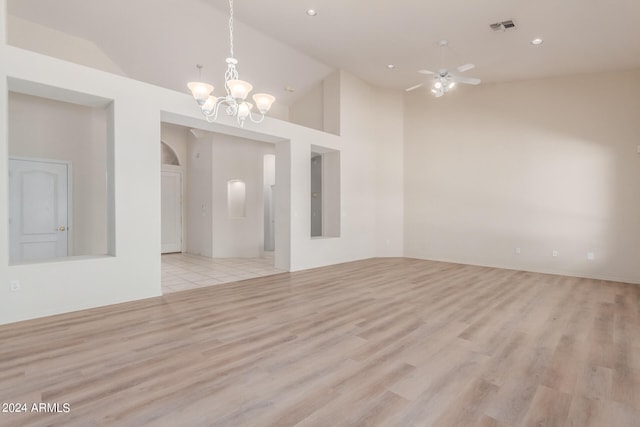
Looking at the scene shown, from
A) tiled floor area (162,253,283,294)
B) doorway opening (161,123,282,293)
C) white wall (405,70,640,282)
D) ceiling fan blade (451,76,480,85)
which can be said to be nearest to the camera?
ceiling fan blade (451,76,480,85)

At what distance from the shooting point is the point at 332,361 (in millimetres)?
2506

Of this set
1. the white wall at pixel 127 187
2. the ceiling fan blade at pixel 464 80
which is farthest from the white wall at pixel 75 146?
the ceiling fan blade at pixel 464 80

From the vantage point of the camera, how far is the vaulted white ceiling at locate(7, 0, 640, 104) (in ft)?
14.5

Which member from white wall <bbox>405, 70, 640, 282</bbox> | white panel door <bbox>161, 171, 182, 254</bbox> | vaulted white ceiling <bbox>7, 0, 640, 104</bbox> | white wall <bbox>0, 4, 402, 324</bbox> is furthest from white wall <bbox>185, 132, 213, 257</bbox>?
white wall <bbox>405, 70, 640, 282</bbox>

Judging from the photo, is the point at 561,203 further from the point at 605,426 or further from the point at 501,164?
the point at 605,426

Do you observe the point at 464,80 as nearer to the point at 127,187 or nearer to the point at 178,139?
the point at 127,187

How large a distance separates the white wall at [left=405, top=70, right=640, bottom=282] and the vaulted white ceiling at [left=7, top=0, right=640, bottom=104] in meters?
0.60

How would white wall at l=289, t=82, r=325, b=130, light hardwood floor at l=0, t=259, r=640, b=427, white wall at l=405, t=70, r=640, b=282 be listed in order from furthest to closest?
white wall at l=289, t=82, r=325, b=130 < white wall at l=405, t=70, r=640, b=282 < light hardwood floor at l=0, t=259, r=640, b=427

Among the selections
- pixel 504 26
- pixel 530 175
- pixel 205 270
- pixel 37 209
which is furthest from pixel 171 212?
pixel 530 175

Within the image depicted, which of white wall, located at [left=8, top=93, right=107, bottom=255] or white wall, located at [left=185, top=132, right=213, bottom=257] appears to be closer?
white wall, located at [left=8, top=93, right=107, bottom=255]

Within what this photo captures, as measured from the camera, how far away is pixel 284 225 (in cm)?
627

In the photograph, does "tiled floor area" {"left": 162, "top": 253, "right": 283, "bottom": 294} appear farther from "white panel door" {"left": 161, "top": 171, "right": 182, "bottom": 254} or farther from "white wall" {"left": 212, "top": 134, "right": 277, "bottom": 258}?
"white panel door" {"left": 161, "top": 171, "right": 182, "bottom": 254}

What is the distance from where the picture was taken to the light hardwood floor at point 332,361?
1.88m

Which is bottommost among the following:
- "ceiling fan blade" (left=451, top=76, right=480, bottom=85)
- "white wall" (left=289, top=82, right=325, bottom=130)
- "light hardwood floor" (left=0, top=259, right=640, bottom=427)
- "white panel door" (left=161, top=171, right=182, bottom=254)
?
"light hardwood floor" (left=0, top=259, right=640, bottom=427)
